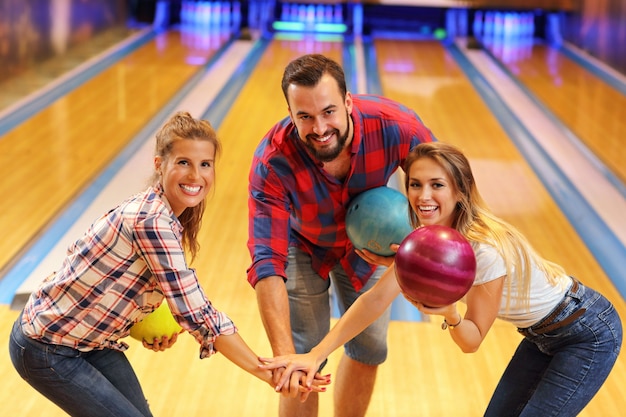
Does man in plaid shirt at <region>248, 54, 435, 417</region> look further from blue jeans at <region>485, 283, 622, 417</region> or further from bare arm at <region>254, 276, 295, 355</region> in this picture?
blue jeans at <region>485, 283, 622, 417</region>

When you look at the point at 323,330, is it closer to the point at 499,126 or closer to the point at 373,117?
the point at 373,117

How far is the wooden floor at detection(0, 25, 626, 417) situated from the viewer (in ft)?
8.86

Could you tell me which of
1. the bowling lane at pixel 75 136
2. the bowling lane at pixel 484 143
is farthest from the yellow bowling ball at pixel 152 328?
the bowling lane at pixel 484 143

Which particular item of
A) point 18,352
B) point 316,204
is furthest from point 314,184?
point 18,352

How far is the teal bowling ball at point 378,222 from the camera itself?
2193mm

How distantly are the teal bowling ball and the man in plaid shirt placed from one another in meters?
0.09

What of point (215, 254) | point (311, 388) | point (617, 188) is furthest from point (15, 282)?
point (617, 188)

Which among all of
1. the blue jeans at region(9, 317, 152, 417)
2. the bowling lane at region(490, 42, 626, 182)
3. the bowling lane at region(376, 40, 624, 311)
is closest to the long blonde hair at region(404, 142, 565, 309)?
the blue jeans at region(9, 317, 152, 417)

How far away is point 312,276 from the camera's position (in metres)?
2.41

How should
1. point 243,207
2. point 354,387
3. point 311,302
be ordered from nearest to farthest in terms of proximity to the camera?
point 311,302, point 354,387, point 243,207

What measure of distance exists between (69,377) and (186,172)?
0.49m

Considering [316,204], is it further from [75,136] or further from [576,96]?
[576,96]

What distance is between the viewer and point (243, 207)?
4.24m

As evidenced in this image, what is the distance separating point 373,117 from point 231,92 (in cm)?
403
